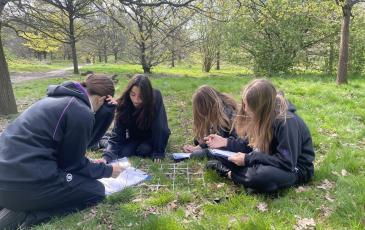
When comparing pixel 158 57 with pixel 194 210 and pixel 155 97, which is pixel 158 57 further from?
pixel 194 210

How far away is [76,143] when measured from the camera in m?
3.54

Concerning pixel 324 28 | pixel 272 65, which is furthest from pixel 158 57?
pixel 324 28

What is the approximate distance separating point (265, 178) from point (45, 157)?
6.98 ft

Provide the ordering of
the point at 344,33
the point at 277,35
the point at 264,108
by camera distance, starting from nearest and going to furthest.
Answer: the point at 264,108 → the point at 344,33 → the point at 277,35

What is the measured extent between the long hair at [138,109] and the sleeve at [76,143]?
5.13 feet

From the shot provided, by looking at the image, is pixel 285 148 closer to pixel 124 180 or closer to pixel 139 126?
pixel 124 180

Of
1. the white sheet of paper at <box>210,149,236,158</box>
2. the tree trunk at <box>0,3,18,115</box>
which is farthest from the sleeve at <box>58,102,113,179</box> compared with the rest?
the tree trunk at <box>0,3,18,115</box>

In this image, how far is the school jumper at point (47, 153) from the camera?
339 cm

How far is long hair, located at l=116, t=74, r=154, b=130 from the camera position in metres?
5.14

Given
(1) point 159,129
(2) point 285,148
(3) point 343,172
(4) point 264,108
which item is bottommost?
(3) point 343,172

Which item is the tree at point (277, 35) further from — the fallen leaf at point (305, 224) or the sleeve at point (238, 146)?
the fallen leaf at point (305, 224)

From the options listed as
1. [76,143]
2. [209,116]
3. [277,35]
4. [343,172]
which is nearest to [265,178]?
[343,172]

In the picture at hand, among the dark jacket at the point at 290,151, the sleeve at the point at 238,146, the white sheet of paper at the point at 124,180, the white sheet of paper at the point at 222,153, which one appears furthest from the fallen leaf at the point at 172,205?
the sleeve at the point at 238,146

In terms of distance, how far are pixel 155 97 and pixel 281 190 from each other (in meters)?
2.17
